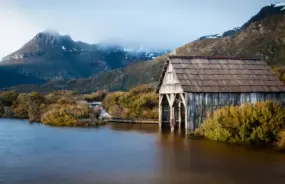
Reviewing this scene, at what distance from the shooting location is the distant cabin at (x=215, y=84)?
27.2 m

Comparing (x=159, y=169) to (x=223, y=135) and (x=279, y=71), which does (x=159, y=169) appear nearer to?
(x=223, y=135)

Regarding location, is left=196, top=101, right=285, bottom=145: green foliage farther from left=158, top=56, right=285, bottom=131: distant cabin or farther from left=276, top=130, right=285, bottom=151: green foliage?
left=158, top=56, right=285, bottom=131: distant cabin

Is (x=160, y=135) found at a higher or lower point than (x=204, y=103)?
lower

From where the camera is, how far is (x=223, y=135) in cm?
2470

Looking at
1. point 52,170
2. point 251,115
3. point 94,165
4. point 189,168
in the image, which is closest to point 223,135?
point 251,115

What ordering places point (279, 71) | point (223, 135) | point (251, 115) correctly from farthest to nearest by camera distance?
point (279, 71) < point (223, 135) < point (251, 115)

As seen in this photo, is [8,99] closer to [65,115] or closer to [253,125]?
[65,115]

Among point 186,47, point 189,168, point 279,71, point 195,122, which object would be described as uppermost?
point 186,47

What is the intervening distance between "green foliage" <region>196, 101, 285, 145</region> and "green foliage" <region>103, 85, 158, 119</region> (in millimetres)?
17568

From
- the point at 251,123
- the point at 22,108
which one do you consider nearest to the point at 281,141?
the point at 251,123

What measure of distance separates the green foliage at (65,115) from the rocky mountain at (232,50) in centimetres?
4059

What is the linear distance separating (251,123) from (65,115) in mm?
20885

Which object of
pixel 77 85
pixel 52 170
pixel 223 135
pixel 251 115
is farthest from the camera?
pixel 77 85

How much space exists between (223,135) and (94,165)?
10.3 meters
